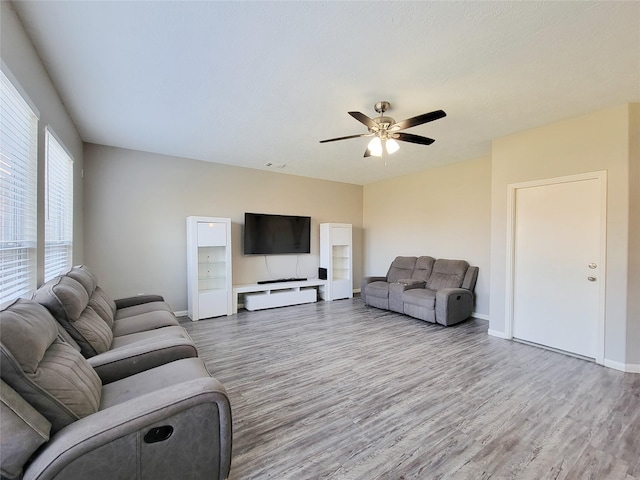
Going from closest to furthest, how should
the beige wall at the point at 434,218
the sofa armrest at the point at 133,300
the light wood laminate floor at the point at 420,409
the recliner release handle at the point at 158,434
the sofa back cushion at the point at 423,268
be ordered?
the recliner release handle at the point at 158,434 → the light wood laminate floor at the point at 420,409 → the sofa armrest at the point at 133,300 → the beige wall at the point at 434,218 → the sofa back cushion at the point at 423,268

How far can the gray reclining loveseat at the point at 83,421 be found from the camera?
1.07 metres

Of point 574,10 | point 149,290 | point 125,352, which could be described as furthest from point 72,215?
point 574,10

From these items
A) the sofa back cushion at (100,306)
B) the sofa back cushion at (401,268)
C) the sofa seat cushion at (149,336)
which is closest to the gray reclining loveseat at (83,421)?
the sofa seat cushion at (149,336)

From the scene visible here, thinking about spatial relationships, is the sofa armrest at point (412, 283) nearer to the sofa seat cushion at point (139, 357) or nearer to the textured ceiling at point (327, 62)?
the textured ceiling at point (327, 62)

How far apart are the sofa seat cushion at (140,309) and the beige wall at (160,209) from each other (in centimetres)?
138

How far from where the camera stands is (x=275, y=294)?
5574mm

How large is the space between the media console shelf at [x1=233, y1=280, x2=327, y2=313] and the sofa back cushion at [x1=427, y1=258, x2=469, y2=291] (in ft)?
7.32

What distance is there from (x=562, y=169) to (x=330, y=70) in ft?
9.67

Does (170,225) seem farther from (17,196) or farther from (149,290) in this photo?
(17,196)

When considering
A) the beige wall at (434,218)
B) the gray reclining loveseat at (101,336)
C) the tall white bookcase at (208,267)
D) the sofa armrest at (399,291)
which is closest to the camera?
the gray reclining loveseat at (101,336)

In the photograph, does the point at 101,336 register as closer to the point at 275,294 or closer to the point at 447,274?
the point at 275,294

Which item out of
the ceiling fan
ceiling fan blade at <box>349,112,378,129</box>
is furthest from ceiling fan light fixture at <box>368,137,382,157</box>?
ceiling fan blade at <box>349,112,378,129</box>

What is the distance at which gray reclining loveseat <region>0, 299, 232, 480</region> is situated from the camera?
107 centimetres

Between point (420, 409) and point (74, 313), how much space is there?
256cm
